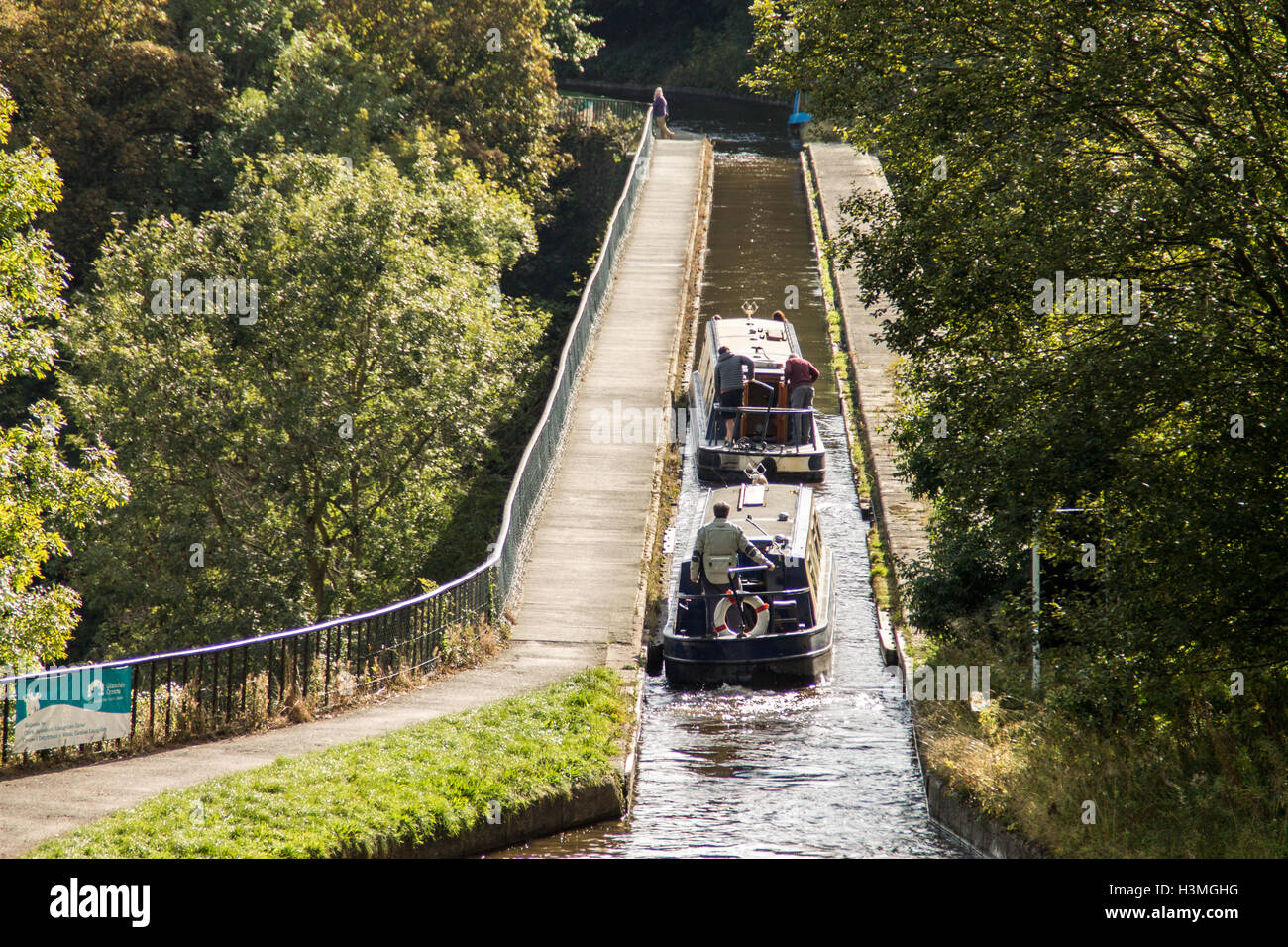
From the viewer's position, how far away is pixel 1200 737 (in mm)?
11805

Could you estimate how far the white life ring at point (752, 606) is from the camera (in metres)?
17.1

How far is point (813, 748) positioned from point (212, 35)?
3700 cm

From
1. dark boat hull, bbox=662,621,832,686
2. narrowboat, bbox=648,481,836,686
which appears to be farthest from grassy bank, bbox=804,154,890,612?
dark boat hull, bbox=662,621,832,686

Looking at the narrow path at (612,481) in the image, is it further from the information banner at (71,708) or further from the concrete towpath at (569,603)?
the information banner at (71,708)

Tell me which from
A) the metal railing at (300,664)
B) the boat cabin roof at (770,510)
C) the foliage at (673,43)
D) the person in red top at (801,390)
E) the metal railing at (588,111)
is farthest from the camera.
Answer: the foliage at (673,43)

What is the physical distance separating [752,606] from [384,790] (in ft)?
22.9

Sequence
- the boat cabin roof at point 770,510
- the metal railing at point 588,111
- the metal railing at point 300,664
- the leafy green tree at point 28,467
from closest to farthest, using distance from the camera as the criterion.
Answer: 1. the metal railing at point 300,664
2. the leafy green tree at point 28,467
3. the boat cabin roof at point 770,510
4. the metal railing at point 588,111

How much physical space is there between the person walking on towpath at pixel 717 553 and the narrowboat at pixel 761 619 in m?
0.12

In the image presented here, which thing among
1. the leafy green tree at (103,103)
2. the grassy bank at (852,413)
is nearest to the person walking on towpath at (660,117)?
the grassy bank at (852,413)

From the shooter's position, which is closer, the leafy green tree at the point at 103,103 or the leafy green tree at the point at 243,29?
the leafy green tree at the point at 103,103

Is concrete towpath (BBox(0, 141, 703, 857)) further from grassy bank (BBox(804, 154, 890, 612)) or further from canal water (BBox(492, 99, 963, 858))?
grassy bank (BBox(804, 154, 890, 612))

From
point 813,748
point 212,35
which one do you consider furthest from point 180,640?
point 212,35

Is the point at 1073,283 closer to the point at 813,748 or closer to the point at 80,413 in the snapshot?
the point at 813,748

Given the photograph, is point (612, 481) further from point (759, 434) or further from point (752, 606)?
point (752, 606)
